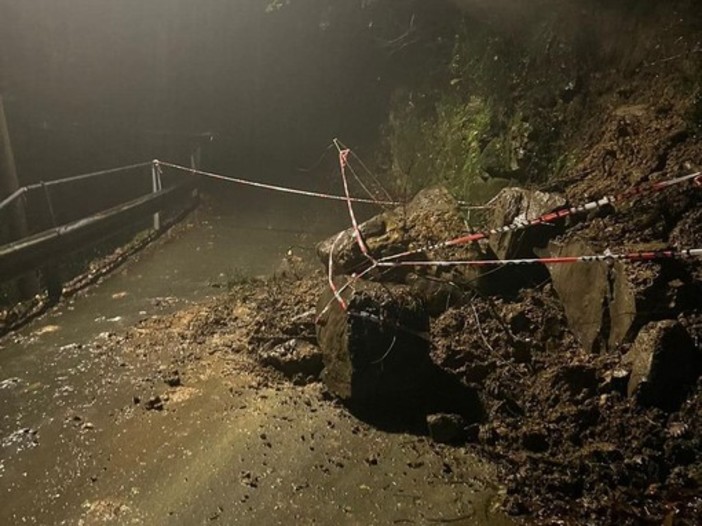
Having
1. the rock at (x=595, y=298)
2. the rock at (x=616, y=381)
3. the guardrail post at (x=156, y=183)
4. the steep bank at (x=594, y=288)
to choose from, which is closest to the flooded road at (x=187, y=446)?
the steep bank at (x=594, y=288)

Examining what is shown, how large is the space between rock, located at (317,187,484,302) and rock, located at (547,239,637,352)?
32.3 inches

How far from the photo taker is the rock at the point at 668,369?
10.1ft

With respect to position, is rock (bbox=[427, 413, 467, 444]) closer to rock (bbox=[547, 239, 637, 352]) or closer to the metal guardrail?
rock (bbox=[547, 239, 637, 352])

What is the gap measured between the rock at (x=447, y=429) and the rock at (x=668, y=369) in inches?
46.6

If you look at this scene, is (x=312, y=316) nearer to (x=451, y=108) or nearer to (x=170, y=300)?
(x=170, y=300)

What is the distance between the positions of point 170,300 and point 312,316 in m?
2.55

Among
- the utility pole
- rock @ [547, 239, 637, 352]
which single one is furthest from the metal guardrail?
rock @ [547, 239, 637, 352]

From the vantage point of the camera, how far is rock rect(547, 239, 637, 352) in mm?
3438

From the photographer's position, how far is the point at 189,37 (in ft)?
53.9

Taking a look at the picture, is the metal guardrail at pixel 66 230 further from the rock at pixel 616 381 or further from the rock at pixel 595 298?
the rock at pixel 616 381

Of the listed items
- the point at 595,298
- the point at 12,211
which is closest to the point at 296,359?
the point at 595,298

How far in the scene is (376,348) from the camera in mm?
4027

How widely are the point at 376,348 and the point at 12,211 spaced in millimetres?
6543

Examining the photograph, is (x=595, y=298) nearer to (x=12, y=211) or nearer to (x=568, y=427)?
(x=568, y=427)
